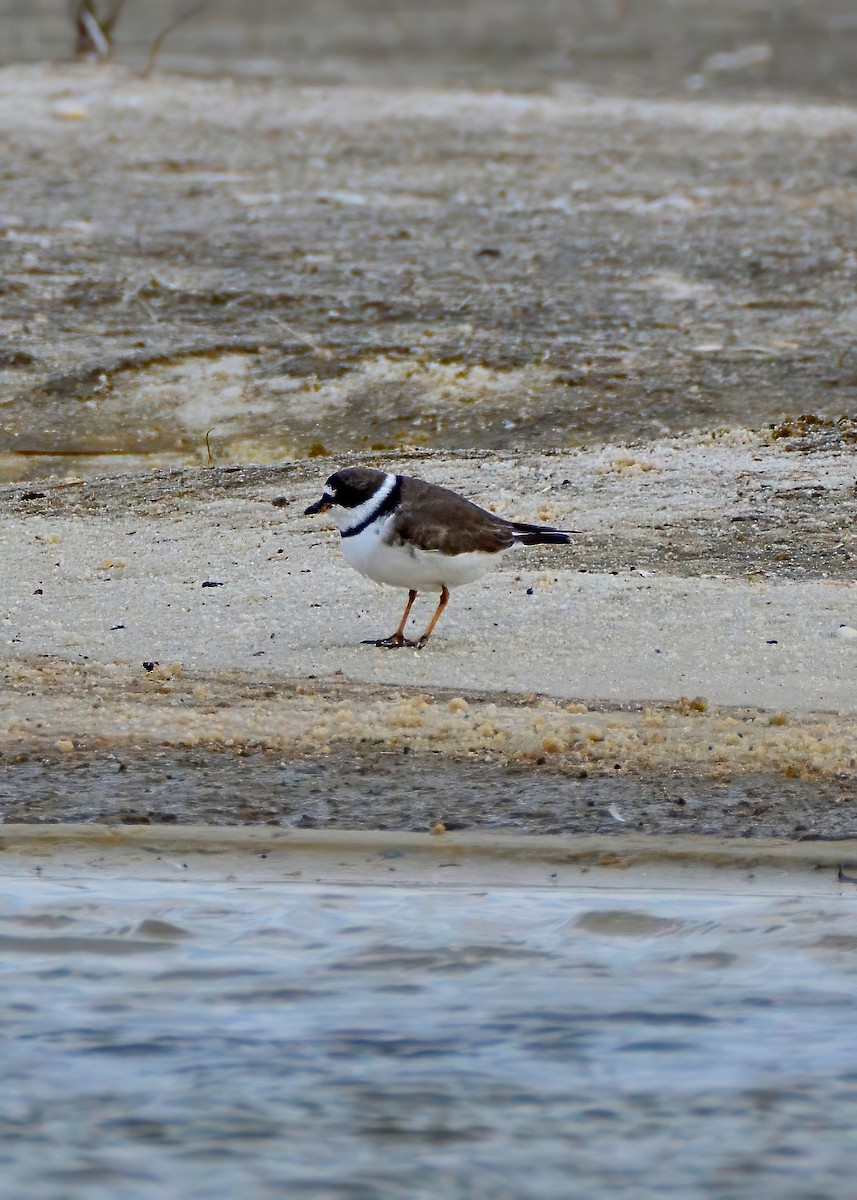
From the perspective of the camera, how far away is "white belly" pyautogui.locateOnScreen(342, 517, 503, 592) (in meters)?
6.98

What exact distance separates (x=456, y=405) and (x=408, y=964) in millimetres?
7717

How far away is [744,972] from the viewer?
494 cm

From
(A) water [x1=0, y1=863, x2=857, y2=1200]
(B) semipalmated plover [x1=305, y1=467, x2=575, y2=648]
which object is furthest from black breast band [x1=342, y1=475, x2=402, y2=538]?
(A) water [x1=0, y1=863, x2=857, y2=1200]

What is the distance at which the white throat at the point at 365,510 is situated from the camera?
23.4 ft

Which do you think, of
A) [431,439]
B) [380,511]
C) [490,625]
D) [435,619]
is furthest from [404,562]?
[431,439]

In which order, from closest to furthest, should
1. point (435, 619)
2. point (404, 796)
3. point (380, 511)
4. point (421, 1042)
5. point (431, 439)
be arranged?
point (421, 1042), point (404, 796), point (380, 511), point (435, 619), point (431, 439)

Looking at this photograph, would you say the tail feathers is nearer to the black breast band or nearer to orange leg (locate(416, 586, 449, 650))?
orange leg (locate(416, 586, 449, 650))

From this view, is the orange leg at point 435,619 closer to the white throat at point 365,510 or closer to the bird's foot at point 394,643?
the bird's foot at point 394,643

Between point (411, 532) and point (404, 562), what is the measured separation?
0.45 feet

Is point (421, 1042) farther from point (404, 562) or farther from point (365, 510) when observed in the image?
point (365, 510)

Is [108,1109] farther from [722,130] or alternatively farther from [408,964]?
[722,130]

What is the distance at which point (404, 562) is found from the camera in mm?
7000

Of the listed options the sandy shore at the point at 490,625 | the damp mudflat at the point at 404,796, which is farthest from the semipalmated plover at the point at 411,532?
the damp mudflat at the point at 404,796

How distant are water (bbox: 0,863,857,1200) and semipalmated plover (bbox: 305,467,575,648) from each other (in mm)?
1990
